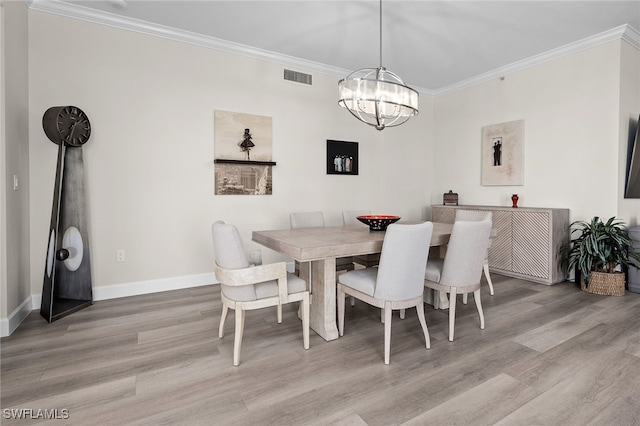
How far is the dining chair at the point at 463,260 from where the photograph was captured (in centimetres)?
236

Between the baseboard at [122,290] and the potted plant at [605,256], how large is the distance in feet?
13.6

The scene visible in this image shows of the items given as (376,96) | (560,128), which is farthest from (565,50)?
(376,96)

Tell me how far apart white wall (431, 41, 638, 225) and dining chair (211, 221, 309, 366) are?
144 inches

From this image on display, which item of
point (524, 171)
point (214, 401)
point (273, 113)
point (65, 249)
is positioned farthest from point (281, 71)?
point (214, 401)

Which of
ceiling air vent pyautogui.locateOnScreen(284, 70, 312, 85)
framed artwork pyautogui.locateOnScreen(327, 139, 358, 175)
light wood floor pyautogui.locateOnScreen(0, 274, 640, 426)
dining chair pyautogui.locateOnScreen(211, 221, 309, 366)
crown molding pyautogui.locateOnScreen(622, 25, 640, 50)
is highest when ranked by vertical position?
crown molding pyautogui.locateOnScreen(622, 25, 640, 50)

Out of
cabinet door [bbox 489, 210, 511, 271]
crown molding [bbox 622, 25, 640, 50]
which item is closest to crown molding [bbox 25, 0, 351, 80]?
cabinet door [bbox 489, 210, 511, 271]

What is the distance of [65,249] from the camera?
3008 millimetres

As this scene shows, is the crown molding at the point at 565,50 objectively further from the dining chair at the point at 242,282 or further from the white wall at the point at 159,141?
the dining chair at the point at 242,282

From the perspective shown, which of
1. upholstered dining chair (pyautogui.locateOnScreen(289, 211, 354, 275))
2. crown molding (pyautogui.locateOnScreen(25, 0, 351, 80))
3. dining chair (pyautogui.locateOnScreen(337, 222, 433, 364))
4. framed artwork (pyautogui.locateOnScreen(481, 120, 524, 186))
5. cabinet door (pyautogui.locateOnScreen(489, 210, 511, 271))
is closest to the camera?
dining chair (pyautogui.locateOnScreen(337, 222, 433, 364))

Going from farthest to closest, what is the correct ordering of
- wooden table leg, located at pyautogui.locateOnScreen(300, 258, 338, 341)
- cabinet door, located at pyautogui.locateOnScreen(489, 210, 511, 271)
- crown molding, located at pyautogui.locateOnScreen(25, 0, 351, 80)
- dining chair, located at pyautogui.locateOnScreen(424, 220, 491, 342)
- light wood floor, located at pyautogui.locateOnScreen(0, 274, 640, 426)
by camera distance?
cabinet door, located at pyautogui.locateOnScreen(489, 210, 511, 271)
crown molding, located at pyautogui.locateOnScreen(25, 0, 351, 80)
wooden table leg, located at pyautogui.locateOnScreen(300, 258, 338, 341)
dining chair, located at pyautogui.locateOnScreen(424, 220, 491, 342)
light wood floor, located at pyautogui.locateOnScreen(0, 274, 640, 426)

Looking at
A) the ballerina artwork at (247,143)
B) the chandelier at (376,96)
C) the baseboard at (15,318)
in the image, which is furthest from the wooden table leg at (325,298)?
the baseboard at (15,318)

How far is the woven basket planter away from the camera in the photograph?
3.48 m

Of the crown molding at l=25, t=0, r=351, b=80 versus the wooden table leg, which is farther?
the crown molding at l=25, t=0, r=351, b=80

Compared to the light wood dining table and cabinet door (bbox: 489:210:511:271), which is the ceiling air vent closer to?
the light wood dining table
